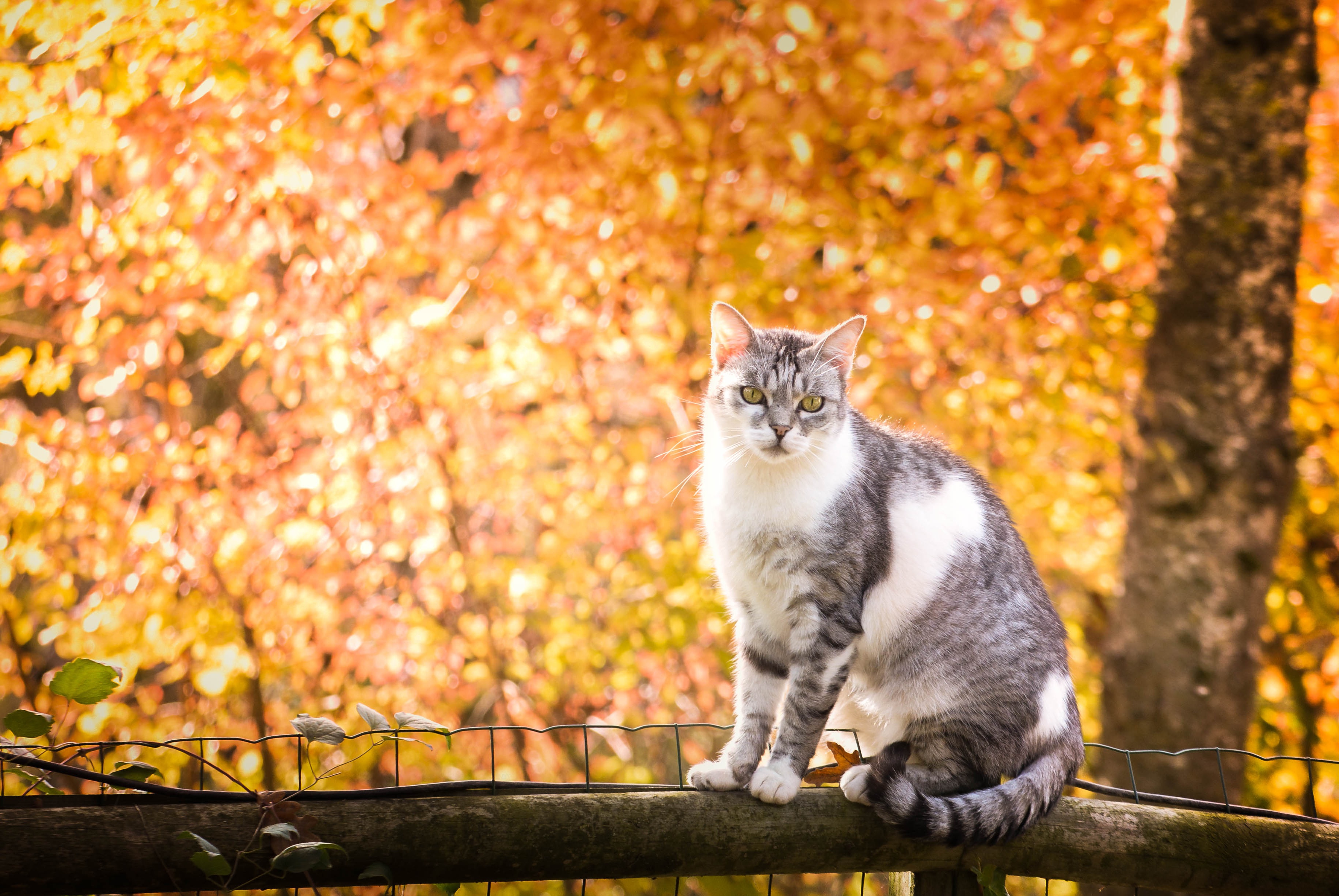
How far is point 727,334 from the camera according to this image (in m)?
2.49

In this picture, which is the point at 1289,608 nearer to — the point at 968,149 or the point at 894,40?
the point at 968,149

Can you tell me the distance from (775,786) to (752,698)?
0.63 metres

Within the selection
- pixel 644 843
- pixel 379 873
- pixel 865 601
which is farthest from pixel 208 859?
pixel 865 601

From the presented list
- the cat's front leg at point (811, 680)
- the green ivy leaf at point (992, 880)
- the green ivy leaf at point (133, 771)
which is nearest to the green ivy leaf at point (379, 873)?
the green ivy leaf at point (133, 771)

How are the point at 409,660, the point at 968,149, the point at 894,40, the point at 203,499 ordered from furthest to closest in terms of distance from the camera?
the point at 409,660 < the point at 203,499 < the point at 968,149 < the point at 894,40

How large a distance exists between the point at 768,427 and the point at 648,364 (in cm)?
214

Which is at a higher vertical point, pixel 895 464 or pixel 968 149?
pixel 968 149

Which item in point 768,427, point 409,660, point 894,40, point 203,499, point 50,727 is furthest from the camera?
point 409,660

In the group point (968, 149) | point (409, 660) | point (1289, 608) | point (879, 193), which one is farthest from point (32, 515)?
point (1289, 608)

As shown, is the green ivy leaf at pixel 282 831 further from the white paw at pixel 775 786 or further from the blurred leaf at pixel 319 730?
the white paw at pixel 775 786

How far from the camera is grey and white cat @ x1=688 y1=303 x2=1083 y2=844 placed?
201 centimetres

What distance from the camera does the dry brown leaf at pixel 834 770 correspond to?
2062 millimetres

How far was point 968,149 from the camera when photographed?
12.4 ft

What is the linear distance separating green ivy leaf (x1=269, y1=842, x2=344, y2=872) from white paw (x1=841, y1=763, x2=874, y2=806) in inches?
35.8
